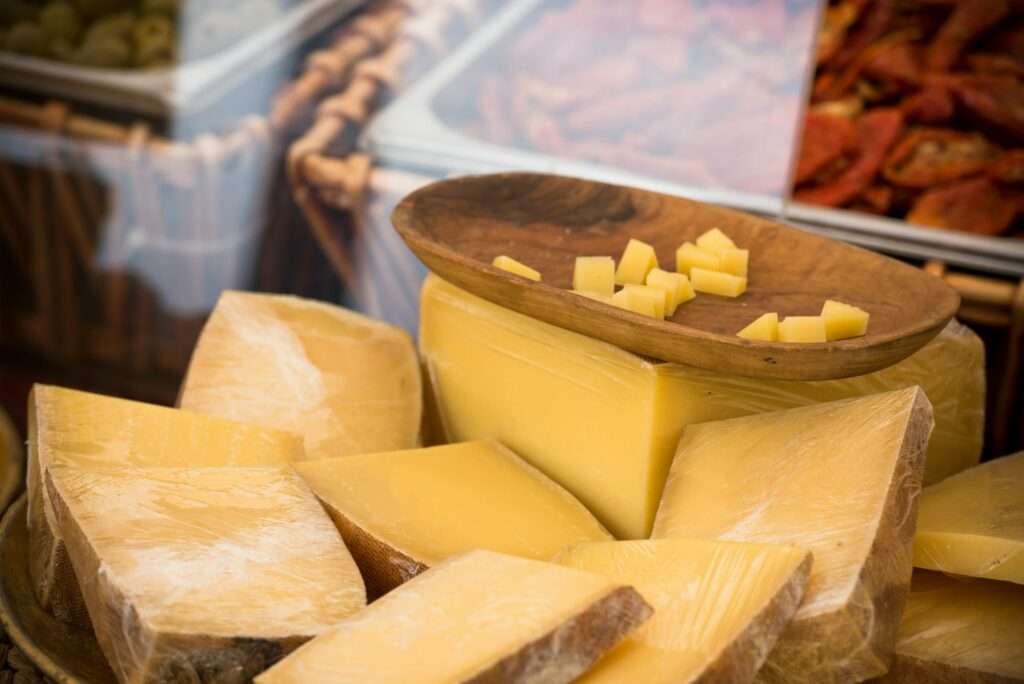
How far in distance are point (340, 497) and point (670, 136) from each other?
1.08 m

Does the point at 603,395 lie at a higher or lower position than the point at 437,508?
higher

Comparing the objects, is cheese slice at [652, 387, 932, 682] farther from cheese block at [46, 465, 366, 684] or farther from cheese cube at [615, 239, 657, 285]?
cheese block at [46, 465, 366, 684]

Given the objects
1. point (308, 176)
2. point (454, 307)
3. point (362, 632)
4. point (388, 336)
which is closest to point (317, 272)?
point (308, 176)

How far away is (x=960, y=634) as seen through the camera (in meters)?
0.85

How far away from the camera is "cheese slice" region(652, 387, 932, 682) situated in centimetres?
75

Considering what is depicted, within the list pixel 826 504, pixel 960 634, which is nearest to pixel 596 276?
pixel 826 504

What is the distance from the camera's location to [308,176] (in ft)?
5.89

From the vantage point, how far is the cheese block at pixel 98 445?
2.98ft

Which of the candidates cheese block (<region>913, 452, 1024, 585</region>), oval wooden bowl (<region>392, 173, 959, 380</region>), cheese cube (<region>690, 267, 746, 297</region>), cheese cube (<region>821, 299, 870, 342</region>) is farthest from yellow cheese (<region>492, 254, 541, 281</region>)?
cheese block (<region>913, 452, 1024, 585</region>)

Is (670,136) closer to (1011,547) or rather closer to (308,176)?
(308,176)

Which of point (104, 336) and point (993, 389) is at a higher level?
point (993, 389)

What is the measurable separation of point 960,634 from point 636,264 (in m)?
0.45

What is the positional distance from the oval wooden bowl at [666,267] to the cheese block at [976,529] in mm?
143

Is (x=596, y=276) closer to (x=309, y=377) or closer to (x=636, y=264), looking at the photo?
(x=636, y=264)
